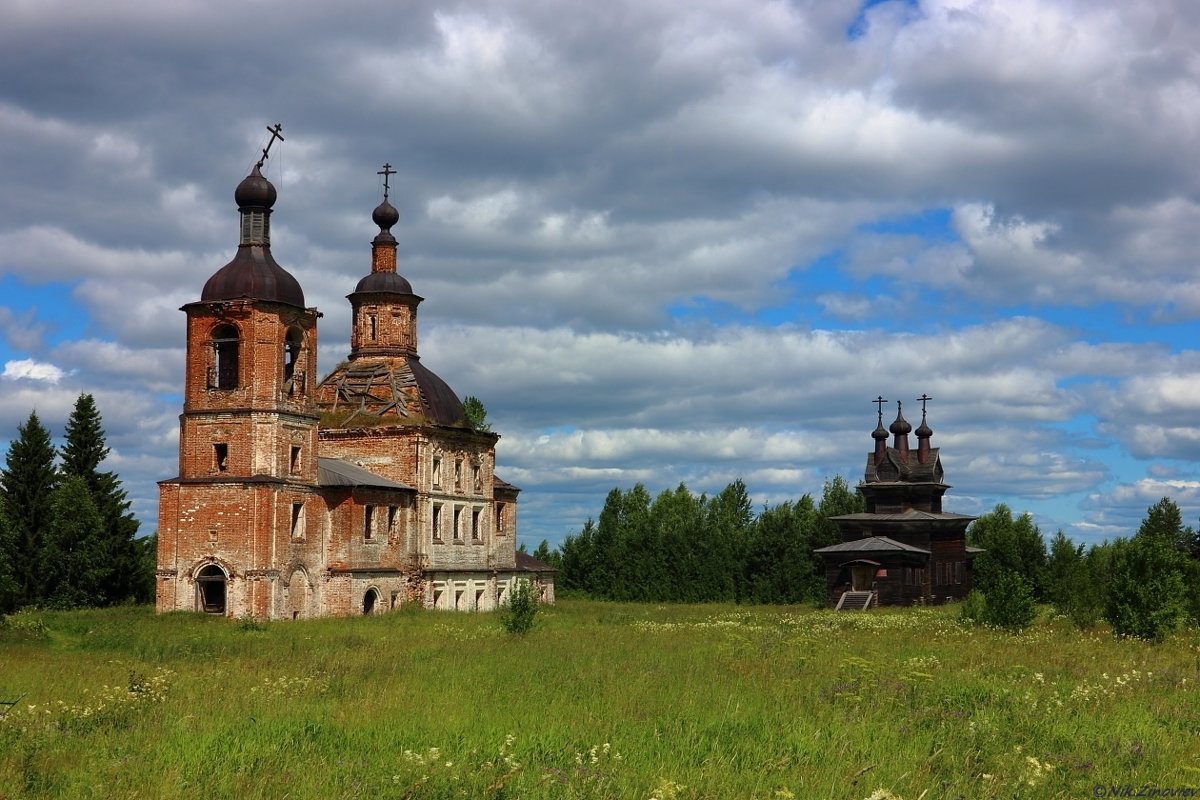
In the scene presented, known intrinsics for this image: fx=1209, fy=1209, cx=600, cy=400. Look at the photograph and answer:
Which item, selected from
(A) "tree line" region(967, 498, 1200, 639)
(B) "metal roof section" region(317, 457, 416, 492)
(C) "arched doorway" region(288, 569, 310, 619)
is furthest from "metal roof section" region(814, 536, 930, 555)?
(C) "arched doorway" region(288, 569, 310, 619)

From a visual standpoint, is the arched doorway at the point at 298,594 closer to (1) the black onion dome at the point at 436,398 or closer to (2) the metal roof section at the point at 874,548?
(1) the black onion dome at the point at 436,398

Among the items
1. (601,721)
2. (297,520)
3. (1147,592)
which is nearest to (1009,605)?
(1147,592)

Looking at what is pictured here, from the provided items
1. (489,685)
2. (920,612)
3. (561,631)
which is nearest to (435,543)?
(561,631)

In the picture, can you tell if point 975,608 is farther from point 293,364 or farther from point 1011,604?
point 293,364

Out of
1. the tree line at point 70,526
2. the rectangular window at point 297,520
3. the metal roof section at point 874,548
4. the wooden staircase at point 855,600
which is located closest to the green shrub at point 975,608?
the wooden staircase at point 855,600

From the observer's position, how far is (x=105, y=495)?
142 ft

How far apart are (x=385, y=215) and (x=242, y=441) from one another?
560 inches

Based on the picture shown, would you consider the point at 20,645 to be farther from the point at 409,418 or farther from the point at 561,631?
the point at 409,418

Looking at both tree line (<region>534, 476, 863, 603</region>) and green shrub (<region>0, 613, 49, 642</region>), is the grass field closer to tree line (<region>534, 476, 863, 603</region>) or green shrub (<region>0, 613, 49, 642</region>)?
green shrub (<region>0, 613, 49, 642</region>)

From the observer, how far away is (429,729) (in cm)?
1187

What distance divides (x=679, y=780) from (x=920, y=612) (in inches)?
1291

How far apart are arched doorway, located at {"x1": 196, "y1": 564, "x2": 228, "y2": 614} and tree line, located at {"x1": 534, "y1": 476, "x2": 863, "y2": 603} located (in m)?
24.6

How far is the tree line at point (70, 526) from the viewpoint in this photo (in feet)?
131

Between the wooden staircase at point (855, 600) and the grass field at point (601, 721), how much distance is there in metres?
22.9
